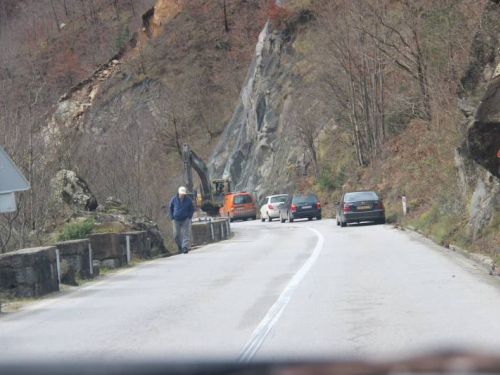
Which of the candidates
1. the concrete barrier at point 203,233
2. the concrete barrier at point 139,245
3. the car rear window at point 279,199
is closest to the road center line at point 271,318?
the concrete barrier at point 139,245

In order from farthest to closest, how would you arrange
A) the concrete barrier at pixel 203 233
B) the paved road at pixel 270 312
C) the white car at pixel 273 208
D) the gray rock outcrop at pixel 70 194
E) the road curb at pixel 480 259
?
the white car at pixel 273 208
the concrete barrier at pixel 203 233
the gray rock outcrop at pixel 70 194
the road curb at pixel 480 259
the paved road at pixel 270 312

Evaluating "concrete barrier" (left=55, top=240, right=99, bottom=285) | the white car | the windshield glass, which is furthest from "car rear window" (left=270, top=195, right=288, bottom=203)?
"concrete barrier" (left=55, top=240, right=99, bottom=285)

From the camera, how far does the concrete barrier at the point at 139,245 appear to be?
20434mm

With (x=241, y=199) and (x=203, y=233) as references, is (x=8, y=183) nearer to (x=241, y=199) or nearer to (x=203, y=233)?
(x=203, y=233)

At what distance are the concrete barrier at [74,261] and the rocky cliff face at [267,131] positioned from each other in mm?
40494

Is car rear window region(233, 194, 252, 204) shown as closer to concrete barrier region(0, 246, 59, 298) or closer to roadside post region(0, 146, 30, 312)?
concrete barrier region(0, 246, 59, 298)

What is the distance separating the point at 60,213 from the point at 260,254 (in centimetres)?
710

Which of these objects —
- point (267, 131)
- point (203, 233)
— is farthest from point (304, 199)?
point (267, 131)

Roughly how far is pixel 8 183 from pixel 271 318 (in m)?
5.14

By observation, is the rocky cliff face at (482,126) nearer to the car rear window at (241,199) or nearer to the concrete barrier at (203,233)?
the concrete barrier at (203,233)

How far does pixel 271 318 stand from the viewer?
930cm

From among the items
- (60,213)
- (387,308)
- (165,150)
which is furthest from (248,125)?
(387,308)

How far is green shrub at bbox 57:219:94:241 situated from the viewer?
1980 centimetres

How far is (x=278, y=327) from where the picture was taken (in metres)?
8.62
